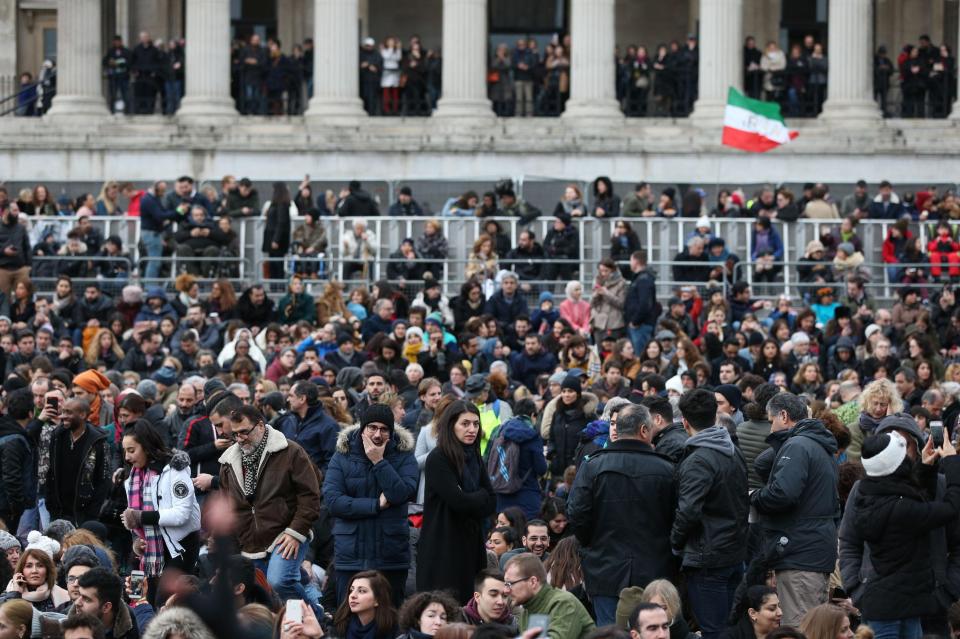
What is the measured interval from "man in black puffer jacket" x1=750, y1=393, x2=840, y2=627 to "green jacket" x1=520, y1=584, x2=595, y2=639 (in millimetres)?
1488

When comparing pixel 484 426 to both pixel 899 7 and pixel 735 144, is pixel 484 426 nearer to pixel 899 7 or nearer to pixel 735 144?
pixel 735 144

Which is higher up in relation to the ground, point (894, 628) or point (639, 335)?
point (639, 335)

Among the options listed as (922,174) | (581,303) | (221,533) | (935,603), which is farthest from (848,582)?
(922,174)

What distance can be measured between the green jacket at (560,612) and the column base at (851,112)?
28428 millimetres

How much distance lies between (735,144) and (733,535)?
21131 millimetres

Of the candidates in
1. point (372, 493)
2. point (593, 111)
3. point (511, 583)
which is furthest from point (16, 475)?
point (593, 111)

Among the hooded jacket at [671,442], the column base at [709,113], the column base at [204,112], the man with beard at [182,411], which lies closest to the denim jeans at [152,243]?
the column base at [204,112]

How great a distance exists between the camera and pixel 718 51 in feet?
136

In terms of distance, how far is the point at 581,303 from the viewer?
28562mm

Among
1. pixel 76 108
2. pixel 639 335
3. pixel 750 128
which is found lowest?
pixel 639 335

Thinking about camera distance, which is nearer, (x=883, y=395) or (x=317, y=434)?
(x=883, y=395)

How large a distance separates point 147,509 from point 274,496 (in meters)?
1.16

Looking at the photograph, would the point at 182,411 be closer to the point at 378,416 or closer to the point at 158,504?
the point at 158,504

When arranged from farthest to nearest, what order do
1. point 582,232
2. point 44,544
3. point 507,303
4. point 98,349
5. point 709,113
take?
Result: point 709,113 < point 582,232 < point 507,303 < point 98,349 < point 44,544
